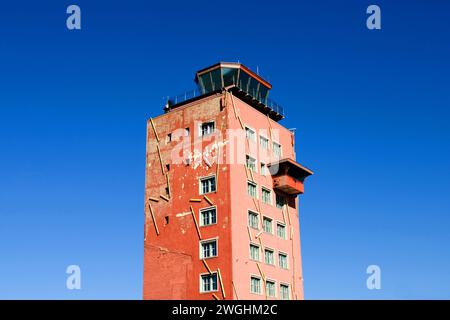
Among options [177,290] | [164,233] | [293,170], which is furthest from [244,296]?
[293,170]

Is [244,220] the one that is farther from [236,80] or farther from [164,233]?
[236,80]

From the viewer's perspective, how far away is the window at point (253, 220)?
70381 millimetres

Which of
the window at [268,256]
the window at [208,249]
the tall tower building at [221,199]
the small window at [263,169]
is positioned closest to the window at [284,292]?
the tall tower building at [221,199]

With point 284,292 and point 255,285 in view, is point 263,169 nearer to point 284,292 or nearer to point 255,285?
point 255,285

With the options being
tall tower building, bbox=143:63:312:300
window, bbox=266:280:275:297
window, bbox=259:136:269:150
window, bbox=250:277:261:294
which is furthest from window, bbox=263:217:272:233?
window, bbox=259:136:269:150

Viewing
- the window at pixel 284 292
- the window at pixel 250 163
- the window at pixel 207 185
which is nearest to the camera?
the window at pixel 207 185

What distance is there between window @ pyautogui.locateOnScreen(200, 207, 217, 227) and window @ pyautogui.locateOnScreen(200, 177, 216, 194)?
224 centimetres

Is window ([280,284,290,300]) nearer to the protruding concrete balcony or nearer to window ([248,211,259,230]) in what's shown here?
window ([248,211,259,230])

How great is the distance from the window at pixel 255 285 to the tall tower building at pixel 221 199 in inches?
4.5

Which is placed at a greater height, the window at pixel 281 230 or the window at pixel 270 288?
the window at pixel 281 230

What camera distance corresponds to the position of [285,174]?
75375 millimetres

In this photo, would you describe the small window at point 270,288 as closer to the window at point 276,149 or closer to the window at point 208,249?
the window at point 208,249

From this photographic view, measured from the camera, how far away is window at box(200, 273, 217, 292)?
6669cm

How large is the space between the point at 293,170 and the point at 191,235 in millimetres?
15413
